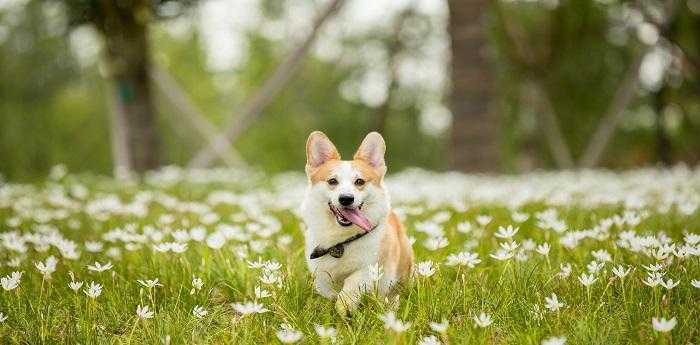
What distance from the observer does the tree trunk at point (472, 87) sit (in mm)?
10117

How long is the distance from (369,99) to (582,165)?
42.4 feet

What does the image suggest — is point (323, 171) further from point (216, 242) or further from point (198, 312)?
point (198, 312)

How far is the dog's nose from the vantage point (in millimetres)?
3213

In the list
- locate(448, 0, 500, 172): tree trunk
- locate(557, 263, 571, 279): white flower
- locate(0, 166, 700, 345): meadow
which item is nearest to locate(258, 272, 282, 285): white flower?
locate(0, 166, 700, 345): meadow

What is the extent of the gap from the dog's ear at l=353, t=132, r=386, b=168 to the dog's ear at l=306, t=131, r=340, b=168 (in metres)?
0.16

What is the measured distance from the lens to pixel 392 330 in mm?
Answer: 2635

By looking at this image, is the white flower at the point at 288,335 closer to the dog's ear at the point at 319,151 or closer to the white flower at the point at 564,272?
the dog's ear at the point at 319,151

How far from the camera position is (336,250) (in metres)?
3.28

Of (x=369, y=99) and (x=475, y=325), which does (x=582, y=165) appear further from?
(x=369, y=99)

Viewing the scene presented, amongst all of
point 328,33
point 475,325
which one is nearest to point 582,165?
point 475,325

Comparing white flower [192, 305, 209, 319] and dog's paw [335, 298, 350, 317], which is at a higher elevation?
white flower [192, 305, 209, 319]

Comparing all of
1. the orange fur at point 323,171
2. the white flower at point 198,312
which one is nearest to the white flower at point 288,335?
the white flower at point 198,312

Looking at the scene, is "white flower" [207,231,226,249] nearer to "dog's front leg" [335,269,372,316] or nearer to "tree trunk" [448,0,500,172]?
"dog's front leg" [335,269,372,316]

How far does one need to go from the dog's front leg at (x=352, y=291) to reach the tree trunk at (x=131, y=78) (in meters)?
7.38
